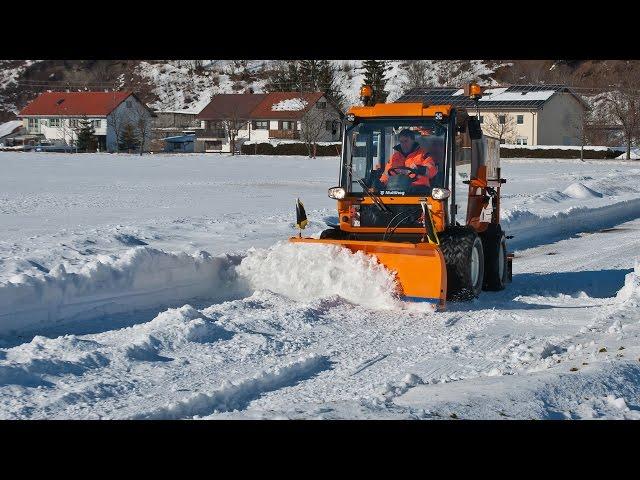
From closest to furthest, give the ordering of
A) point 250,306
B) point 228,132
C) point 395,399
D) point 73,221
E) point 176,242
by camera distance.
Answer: point 395,399 → point 250,306 → point 176,242 → point 73,221 → point 228,132

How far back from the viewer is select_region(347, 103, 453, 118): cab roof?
1130 cm

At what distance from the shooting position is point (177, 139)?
88.4 meters

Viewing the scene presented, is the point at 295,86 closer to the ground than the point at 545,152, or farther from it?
farther from it

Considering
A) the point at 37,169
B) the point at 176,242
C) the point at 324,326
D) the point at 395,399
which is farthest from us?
the point at 37,169

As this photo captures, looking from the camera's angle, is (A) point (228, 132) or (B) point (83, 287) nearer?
(B) point (83, 287)

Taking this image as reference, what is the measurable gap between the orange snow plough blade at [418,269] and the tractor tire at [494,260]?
6.22ft

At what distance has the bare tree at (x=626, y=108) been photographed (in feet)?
222

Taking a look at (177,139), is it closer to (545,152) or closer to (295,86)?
(295,86)

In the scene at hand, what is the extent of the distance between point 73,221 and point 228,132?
6467 cm

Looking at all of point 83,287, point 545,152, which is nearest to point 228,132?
point 545,152

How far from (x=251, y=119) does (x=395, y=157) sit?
249 ft

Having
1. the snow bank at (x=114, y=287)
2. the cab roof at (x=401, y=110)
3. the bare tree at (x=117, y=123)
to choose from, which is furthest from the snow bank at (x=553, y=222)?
the bare tree at (x=117, y=123)

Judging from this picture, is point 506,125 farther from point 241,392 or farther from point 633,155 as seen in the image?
point 241,392

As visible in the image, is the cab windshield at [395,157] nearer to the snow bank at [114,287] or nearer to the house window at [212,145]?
the snow bank at [114,287]
